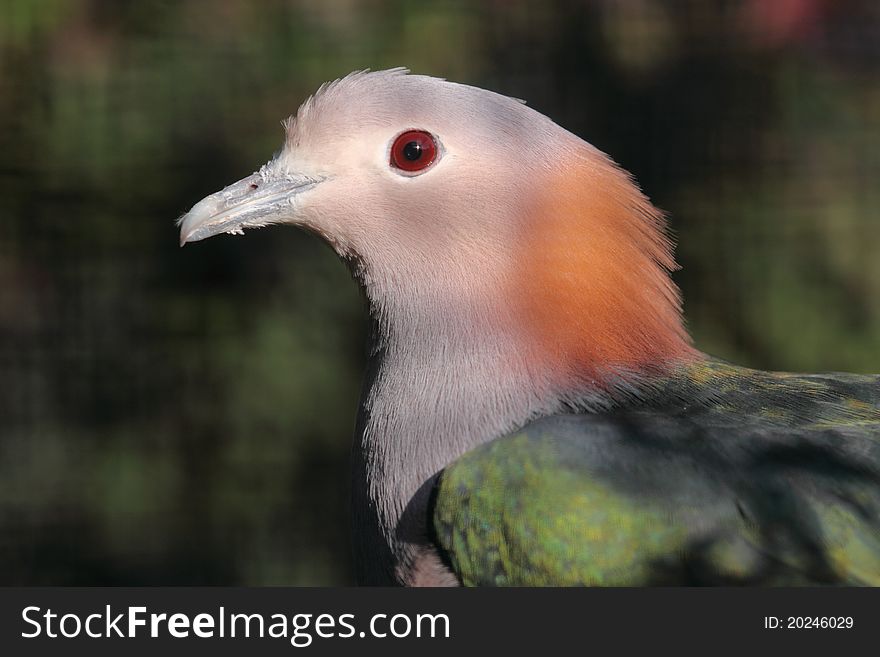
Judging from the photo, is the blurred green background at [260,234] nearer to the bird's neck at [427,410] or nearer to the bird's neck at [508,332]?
the bird's neck at [508,332]

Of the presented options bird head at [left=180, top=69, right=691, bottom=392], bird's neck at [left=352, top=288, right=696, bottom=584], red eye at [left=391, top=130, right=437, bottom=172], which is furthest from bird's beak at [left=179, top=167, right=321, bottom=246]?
bird's neck at [left=352, top=288, right=696, bottom=584]

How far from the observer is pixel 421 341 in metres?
2.18

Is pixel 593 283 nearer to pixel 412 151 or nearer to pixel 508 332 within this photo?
pixel 508 332

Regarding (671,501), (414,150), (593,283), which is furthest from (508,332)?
(671,501)

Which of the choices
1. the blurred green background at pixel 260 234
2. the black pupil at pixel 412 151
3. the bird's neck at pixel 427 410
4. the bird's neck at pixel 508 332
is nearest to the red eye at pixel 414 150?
the black pupil at pixel 412 151

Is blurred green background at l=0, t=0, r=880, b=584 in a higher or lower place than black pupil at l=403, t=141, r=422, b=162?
higher

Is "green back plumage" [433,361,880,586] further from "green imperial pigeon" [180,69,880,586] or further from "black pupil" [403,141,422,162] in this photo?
"black pupil" [403,141,422,162]

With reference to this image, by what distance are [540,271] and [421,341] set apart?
257mm

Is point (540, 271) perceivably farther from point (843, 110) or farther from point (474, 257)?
point (843, 110)

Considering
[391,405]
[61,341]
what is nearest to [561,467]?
[391,405]

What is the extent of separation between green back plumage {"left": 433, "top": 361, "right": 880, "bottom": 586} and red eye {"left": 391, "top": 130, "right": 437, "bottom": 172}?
1.77 feet

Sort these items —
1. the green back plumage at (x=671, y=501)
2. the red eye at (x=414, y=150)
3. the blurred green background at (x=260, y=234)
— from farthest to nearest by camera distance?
the blurred green background at (x=260, y=234), the red eye at (x=414, y=150), the green back plumage at (x=671, y=501)

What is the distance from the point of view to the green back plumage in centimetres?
175

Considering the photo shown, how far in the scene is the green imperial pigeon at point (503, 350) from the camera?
185 centimetres
